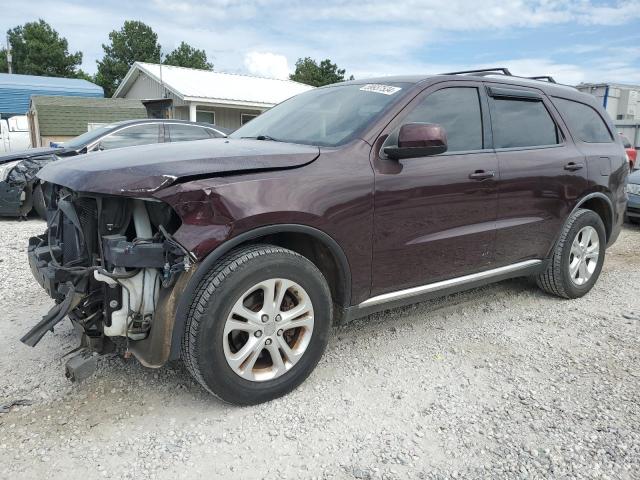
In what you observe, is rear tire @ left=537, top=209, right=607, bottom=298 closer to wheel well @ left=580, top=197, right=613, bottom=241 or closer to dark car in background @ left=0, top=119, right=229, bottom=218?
wheel well @ left=580, top=197, right=613, bottom=241

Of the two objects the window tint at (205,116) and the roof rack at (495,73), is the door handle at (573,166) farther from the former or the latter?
the window tint at (205,116)

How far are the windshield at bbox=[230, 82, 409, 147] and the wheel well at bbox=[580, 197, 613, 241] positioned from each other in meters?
2.29

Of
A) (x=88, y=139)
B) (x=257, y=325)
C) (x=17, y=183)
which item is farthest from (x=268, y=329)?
(x=17, y=183)

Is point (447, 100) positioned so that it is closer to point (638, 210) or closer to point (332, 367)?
point (332, 367)

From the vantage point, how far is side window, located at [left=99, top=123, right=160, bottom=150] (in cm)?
769

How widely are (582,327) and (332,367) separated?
209 cm

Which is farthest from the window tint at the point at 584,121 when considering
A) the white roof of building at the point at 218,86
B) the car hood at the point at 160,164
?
the white roof of building at the point at 218,86

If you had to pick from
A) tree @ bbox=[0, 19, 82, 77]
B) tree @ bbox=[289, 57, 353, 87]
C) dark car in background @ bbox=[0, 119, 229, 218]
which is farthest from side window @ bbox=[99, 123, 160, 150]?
tree @ bbox=[0, 19, 82, 77]

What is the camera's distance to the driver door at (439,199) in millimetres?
3039

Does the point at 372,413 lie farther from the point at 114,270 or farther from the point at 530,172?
the point at 530,172

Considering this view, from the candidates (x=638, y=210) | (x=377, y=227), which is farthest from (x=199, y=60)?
(x=377, y=227)

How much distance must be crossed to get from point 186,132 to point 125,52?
4706 cm

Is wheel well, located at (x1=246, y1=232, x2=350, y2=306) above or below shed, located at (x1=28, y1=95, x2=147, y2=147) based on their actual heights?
below

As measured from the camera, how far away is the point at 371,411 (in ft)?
8.84
